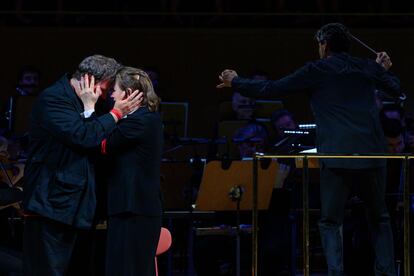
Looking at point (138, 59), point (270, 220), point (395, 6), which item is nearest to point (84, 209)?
point (270, 220)

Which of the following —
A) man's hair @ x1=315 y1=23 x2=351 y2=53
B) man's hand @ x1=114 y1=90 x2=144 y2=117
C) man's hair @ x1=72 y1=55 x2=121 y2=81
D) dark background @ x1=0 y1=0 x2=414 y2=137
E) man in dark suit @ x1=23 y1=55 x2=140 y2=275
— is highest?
dark background @ x1=0 y1=0 x2=414 y2=137

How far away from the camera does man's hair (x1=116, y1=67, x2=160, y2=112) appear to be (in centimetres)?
456

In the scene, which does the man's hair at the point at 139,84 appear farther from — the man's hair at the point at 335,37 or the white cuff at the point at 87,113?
the man's hair at the point at 335,37

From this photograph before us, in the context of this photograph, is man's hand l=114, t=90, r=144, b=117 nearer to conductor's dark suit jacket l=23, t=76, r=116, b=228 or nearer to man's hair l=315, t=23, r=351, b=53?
conductor's dark suit jacket l=23, t=76, r=116, b=228

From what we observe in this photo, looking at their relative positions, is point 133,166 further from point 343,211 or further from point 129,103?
point 343,211

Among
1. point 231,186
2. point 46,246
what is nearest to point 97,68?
point 46,246

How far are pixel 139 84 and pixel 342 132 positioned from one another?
143 centimetres

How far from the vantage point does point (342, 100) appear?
17.9 feet

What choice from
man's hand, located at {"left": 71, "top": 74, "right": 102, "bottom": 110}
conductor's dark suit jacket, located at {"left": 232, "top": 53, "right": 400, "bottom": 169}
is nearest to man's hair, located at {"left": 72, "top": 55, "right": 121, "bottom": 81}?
man's hand, located at {"left": 71, "top": 74, "right": 102, "bottom": 110}

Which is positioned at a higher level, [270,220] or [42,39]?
[42,39]

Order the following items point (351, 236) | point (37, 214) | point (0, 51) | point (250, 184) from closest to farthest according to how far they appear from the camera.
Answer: point (37, 214), point (250, 184), point (351, 236), point (0, 51)

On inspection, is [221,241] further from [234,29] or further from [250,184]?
[234,29]

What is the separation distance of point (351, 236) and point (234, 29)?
4.64m

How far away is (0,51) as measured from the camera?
1129 cm
